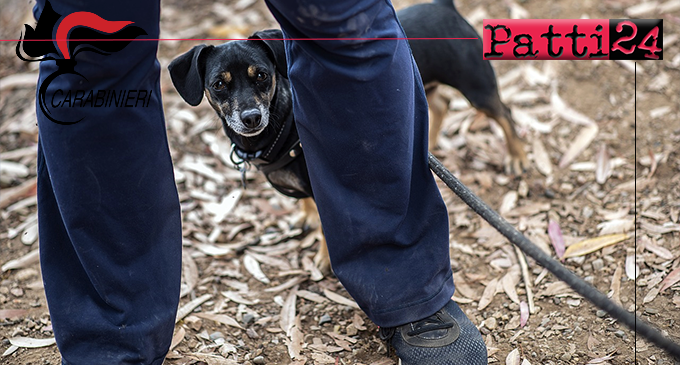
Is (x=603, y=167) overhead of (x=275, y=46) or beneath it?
beneath

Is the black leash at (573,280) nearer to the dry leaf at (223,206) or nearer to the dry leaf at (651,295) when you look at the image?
the dry leaf at (651,295)

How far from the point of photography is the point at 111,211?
1759 millimetres

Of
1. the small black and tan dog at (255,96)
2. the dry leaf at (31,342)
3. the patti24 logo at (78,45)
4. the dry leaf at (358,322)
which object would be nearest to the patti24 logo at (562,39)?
the small black and tan dog at (255,96)

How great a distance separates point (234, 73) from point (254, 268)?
0.96 metres

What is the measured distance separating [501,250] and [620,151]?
109 centimetres

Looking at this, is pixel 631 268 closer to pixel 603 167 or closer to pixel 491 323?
pixel 491 323

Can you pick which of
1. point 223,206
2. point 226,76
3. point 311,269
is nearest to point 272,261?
point 311,269

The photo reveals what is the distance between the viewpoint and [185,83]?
2625mm

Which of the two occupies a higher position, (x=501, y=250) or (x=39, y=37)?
(x=39, y=37)

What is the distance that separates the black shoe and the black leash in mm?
489

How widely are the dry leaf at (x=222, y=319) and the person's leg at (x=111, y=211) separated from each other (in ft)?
1.88

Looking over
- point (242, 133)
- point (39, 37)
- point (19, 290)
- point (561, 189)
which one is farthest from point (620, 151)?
point (19, 290)

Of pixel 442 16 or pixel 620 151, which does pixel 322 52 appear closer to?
pixel 442 16

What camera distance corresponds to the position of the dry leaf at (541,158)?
345 centimetres
